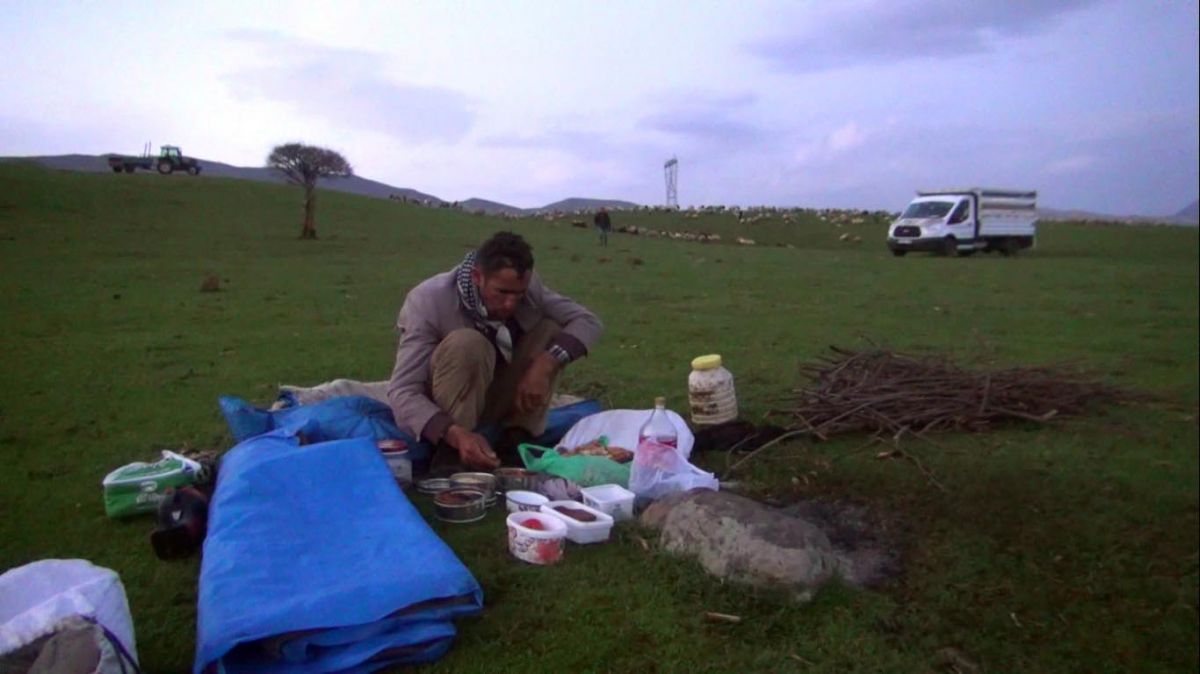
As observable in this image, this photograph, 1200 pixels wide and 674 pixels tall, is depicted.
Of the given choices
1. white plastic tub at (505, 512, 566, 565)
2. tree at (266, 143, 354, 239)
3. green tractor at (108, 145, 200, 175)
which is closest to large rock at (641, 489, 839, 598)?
white plastic tub at (505, 512, 566, 565)

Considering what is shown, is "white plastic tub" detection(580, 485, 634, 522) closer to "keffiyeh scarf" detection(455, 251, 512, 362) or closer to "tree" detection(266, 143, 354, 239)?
"keffiyeh scarf" detection(455, 251, 512, 362)

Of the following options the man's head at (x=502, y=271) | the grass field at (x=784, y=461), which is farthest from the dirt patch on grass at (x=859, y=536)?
the man's head at (x=502, y=271)

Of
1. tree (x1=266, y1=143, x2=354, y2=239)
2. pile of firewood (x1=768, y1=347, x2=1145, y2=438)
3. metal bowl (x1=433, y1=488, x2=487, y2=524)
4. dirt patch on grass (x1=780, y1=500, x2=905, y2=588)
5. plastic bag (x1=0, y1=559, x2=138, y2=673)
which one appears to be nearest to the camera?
plastic bag (x1=0, y1=559, x2=138, y2=673)

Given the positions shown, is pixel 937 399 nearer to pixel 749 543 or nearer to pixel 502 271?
pixel 749 543

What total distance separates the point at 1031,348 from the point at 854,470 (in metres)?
2.48

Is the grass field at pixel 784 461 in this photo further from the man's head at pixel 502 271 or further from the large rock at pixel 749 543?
the man's head at pixel 502 271

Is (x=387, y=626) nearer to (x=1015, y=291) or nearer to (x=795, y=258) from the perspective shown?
(x=1015, y=291)

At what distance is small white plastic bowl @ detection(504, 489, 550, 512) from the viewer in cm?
342

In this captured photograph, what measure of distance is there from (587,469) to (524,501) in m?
0.42

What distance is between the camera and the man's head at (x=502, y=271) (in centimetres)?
382

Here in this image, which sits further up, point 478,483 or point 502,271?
point 502,271

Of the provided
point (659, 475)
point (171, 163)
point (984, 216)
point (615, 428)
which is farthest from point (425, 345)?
point (171, 163)

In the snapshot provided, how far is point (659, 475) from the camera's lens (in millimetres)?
3631

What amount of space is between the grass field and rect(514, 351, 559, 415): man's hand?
0.74 metres
